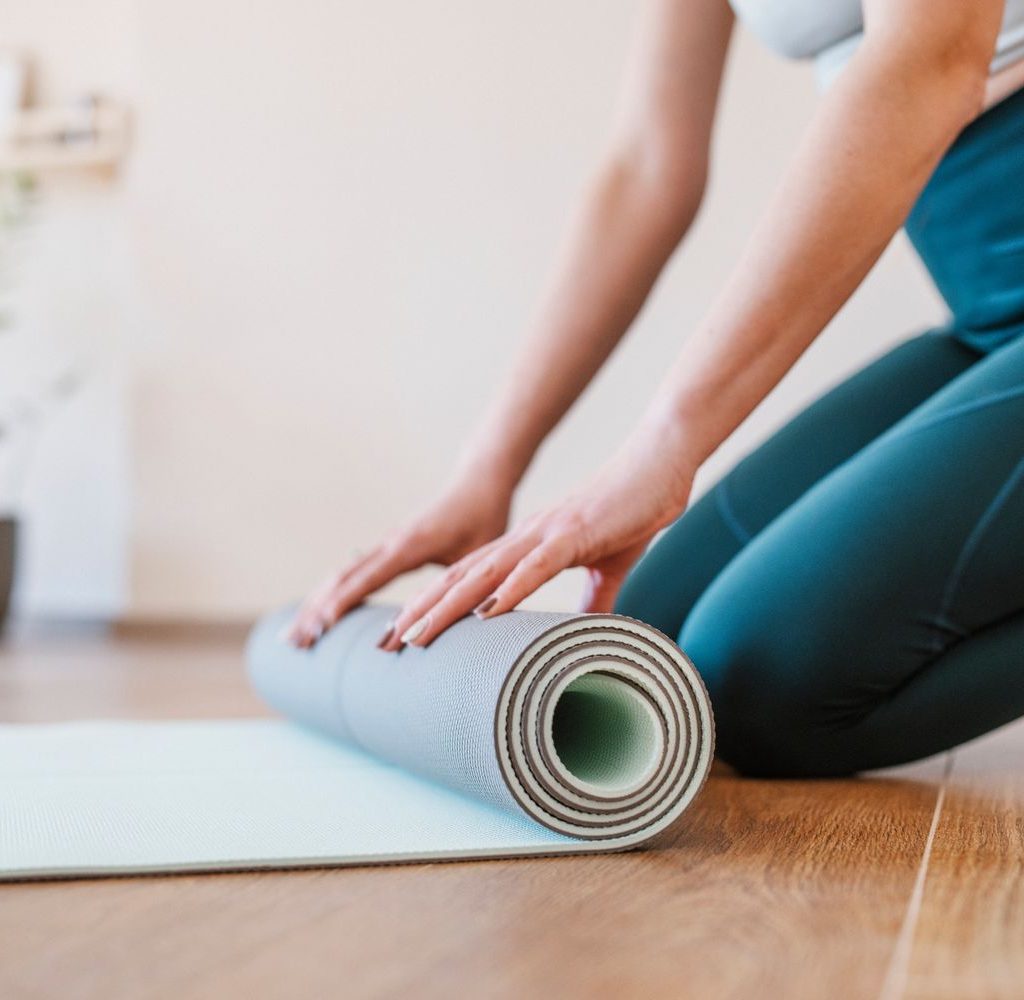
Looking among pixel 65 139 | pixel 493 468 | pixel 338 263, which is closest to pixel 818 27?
pixel 493 468

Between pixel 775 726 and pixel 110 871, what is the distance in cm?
65

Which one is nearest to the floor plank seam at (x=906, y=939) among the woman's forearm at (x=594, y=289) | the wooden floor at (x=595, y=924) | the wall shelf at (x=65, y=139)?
the wooden floor at (x=595, y=924)

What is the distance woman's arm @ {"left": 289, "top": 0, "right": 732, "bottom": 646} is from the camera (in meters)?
1.54

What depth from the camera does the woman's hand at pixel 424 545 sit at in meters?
1.37

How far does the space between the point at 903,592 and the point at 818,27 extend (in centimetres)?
64

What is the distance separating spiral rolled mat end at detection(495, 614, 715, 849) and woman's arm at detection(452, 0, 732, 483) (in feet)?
2.01

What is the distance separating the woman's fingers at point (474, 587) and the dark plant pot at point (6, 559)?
3006 millimetres

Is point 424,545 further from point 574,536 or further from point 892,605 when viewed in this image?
point 892,605

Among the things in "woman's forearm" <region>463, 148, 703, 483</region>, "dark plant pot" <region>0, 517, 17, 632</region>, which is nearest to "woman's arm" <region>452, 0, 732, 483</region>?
"woman's forearm" <region>463, 148, 703, 483</region>

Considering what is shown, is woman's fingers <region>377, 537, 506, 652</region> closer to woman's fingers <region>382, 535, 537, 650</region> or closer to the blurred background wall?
woman's fingers <region>382, 535, 537, 650</region>

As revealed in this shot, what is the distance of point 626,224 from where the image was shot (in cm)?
159

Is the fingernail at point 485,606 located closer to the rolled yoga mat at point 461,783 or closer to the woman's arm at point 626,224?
the rolled yoga mat at point 461,783

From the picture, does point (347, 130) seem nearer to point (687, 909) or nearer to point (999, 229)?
point (999, 229)

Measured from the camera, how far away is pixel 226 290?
12.3 ft
